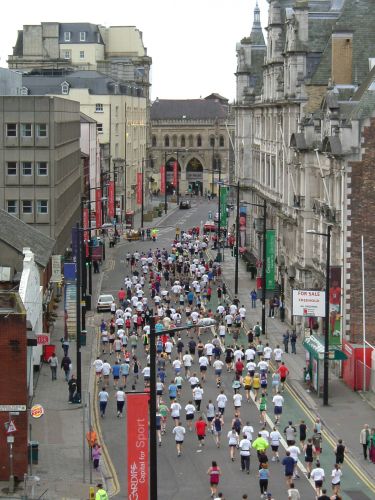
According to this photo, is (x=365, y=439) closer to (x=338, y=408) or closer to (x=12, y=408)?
(x=338, y=408)

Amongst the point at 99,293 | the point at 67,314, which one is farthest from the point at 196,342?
the point at 99,293

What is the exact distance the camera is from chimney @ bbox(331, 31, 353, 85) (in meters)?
63.6

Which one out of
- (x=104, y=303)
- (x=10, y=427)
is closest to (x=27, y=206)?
(x=104, y=303)

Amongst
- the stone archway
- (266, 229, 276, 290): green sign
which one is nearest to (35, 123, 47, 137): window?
(266, 229, 276, 290): green sign

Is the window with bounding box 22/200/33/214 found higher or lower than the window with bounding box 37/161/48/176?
lower

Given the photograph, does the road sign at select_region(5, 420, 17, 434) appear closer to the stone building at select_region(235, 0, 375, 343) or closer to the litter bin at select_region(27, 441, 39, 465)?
the litter bin at select_region(27, 441, 39, 465)

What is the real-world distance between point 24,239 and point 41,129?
1302 centimetres

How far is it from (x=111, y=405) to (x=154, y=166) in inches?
6093

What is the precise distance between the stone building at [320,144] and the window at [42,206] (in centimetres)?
1405

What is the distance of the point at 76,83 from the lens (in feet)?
440

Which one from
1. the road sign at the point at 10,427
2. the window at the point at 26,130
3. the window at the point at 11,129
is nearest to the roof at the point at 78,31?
the window at the point at 26,130

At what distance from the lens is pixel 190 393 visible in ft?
158

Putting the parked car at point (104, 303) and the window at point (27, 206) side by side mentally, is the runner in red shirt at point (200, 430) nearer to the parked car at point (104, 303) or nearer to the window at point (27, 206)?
the parked car at point (104, 303)

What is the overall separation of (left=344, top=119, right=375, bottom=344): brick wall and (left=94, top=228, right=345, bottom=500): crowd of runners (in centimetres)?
416
